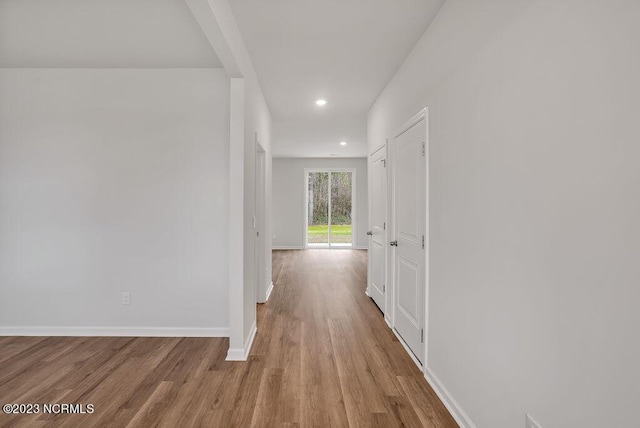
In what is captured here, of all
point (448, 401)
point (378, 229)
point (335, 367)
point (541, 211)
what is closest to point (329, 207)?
point (378, 229)

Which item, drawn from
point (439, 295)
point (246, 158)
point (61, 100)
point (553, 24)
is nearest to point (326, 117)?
point (246, 158)

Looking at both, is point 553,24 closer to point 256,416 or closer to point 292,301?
point 256,416

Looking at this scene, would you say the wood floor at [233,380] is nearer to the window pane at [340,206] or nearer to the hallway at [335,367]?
the hallway at [335,367]

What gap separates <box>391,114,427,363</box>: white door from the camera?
2.57m

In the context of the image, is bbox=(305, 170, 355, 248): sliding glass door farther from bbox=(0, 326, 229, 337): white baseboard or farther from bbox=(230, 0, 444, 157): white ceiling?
bbox=(0, 326, 229, 337): white baseboard

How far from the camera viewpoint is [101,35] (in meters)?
2.54

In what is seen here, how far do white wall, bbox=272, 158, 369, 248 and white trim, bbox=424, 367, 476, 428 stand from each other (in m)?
7.03

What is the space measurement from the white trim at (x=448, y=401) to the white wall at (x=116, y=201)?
193 centimetres

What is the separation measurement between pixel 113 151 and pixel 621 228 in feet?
12.1

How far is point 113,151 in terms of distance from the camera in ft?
10.4

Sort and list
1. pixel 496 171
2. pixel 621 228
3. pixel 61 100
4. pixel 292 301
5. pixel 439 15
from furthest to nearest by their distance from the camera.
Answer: pixel 292 301
pixel 61 100
pixel 439 15
pixel 496 171
pixel 621 228

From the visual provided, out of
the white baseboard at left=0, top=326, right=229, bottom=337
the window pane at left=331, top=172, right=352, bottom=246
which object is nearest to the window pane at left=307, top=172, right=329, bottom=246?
the window pane at left=331, top=172, right=352, bottom=246

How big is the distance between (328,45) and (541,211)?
2.19 meters

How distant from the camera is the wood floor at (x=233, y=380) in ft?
6.40
